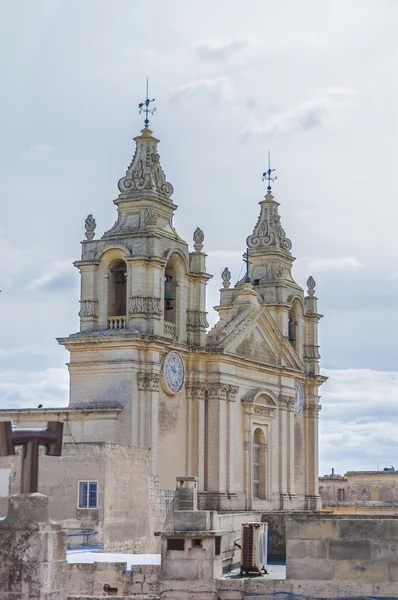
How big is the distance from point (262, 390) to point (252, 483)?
13.1 ft

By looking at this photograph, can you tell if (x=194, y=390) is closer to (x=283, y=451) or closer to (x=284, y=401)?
(x=283, y=451)

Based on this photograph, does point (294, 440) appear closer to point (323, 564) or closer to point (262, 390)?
point (262, 390)

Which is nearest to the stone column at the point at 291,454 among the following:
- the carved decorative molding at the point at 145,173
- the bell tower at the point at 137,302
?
the bell tower at the point at 137,302

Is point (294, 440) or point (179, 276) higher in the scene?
point (179, 276)

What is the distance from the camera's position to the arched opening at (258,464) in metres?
48.0

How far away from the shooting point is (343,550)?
18.4 meters

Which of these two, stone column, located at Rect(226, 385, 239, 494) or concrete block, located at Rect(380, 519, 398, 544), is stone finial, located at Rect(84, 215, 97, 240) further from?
concrete block, located at Rect(380, 519, 398, 544)

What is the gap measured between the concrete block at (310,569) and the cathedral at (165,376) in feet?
42.5

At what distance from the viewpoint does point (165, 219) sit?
43344 mm

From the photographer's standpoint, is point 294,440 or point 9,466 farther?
point 294,440

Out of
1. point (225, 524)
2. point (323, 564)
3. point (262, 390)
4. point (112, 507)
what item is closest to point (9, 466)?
point (112, 507)

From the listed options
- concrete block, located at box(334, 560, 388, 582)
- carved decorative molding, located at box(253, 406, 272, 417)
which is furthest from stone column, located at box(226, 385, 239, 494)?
concrete block, located at box(334, 560, 388, 582)

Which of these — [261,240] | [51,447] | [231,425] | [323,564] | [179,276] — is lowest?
[323,564]

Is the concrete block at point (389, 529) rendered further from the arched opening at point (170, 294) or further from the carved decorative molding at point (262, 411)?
the carved decorative molding at point (262, 411)
